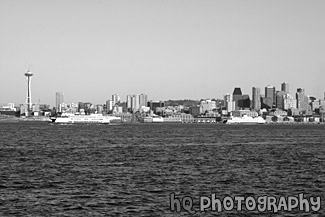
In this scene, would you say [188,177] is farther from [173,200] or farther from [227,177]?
[173,200]

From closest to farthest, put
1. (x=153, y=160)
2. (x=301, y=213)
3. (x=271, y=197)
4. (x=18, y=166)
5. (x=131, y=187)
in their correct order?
(x=301, y=213) → (x=271, y=197) → (x=131, y=187) → (x=18, y=166) → (x=153, y=160)

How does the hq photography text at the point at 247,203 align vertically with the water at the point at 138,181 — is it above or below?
below

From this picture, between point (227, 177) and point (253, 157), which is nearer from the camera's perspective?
point (227, 177)

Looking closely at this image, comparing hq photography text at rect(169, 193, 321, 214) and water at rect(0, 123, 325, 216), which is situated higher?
water at rect(0, 123, 325, 216)

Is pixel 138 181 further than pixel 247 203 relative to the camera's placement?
Yes

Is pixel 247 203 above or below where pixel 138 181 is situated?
below

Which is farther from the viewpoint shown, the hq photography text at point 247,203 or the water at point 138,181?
the water at point 138,181

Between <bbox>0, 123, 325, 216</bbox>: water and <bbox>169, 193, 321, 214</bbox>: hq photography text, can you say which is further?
<bbox>0, 123, 325, 216</bbox>: water

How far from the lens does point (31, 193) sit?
30.9 m

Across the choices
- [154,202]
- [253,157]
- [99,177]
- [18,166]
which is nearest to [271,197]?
[154,202]

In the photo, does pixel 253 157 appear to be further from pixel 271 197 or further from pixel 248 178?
pixel 271 197

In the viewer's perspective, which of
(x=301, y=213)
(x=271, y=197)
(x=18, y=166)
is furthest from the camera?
(x=18, y=166)

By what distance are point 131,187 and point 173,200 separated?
14.9ft

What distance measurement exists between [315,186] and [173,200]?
949 centimetres
